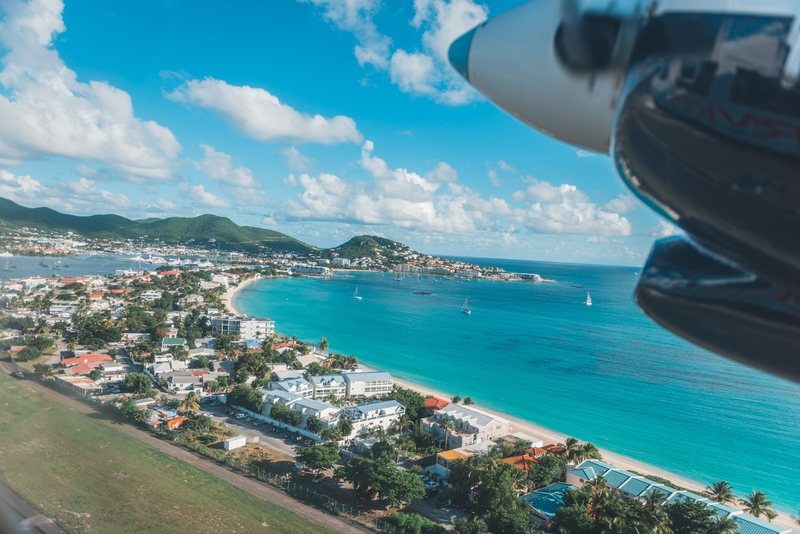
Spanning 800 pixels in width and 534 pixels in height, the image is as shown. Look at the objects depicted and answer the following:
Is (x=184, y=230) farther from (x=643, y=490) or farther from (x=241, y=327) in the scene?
(x=643, y=490)

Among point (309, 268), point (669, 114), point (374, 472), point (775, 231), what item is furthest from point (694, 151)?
point (309, 268)

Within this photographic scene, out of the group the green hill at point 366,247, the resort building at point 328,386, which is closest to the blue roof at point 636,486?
the resort building at point 328,386

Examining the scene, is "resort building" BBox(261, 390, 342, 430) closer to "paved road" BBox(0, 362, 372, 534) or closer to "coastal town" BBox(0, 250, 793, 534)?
→ "coastal town" BBox(0, 250, 793, 534)

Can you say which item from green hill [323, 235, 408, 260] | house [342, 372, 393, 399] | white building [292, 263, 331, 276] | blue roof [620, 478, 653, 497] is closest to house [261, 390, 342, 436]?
house [342, 372, 393, 399]

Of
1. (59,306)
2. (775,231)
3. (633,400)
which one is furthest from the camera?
(59,306)

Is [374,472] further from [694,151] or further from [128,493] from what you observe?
[694,151]

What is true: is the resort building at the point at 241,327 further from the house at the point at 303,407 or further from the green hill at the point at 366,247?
the green hill at the point at 366,247
